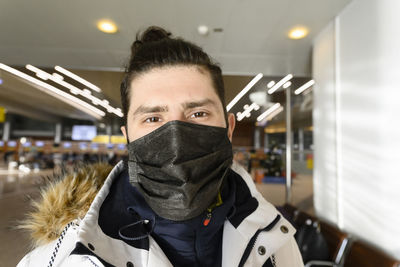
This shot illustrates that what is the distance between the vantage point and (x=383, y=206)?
68.2 inches

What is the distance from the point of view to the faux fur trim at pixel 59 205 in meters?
0.67

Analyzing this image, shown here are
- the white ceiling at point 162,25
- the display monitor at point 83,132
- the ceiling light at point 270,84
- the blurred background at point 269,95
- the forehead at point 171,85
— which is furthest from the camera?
the ceiling light at point 270,84

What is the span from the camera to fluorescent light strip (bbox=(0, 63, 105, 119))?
2.62 metres

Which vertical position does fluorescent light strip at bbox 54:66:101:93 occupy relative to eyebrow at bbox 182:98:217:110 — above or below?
above

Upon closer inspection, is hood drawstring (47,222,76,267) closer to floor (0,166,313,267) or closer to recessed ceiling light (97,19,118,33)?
floor (0,166,313,267)

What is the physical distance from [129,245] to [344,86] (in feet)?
8.28

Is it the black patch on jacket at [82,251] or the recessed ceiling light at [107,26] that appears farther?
the recessed ceiling light at [107,26]

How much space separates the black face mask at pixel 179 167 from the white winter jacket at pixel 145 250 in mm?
117

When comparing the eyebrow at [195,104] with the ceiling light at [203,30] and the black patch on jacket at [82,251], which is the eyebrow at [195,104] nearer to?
the black patch on jacket at [82,251]

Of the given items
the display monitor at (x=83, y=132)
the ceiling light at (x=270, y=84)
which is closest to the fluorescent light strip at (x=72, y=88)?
the display monitor at (x=83, y=132)

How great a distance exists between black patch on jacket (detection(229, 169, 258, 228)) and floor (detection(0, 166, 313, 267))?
0.13 metres

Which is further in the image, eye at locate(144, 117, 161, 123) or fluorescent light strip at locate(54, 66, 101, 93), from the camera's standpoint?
fluorescent light strip at locate(54, 66, 101, 93)

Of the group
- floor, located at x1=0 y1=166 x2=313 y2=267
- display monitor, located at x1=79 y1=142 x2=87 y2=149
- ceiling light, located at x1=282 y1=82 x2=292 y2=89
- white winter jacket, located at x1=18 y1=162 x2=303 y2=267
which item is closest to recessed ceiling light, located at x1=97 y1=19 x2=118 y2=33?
display monitor, located at x1=79 y1=142 x2=87 y2=149

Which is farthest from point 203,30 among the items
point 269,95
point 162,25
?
point 269,95
